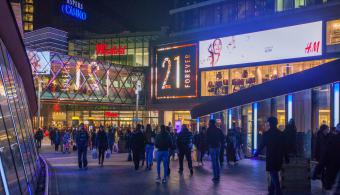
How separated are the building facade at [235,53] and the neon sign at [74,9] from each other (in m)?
35.0

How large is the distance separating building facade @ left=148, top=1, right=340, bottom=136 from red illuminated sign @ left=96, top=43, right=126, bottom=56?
1577cm

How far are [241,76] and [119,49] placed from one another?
2957 cm

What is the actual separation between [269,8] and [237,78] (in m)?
6.73

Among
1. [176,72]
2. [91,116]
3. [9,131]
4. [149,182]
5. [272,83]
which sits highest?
[176,72]

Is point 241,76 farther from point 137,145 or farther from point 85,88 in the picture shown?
point 137,145

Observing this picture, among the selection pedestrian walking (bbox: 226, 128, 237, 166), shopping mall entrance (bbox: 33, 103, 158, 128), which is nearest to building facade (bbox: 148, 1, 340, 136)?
pedestrian walking (bbox: 226, 128, 237, 166)

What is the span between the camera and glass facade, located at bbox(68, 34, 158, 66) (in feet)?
227

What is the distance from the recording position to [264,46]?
4203cm

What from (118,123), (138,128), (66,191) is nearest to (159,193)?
(66,191)

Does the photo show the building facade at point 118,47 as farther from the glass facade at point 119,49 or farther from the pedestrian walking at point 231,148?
the pedestrian walking at point 231,148

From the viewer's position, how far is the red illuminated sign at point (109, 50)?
70562 mm

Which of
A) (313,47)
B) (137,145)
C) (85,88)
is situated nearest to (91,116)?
(85,88)

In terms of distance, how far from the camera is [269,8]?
4344 centimetres

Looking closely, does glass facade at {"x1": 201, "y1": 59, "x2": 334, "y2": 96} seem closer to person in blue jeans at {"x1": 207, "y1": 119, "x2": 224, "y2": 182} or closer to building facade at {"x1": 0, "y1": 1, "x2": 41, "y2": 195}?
person in blue jeans at {"x1": 207, "y1": 119, "x2": 224, "y2": 182}
